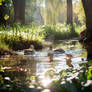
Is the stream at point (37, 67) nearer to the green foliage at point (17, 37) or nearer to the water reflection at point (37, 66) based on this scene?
the water reflection at point (37, 66)

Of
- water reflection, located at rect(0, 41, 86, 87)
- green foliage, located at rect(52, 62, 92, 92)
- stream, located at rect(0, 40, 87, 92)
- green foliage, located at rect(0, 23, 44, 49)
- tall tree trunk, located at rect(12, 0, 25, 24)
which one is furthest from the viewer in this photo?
tall tree trunk, located at rect(12, 0, 25, 24)

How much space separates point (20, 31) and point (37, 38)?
0.89 meters

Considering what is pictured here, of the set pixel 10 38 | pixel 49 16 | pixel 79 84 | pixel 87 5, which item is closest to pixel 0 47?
pixel 10 38

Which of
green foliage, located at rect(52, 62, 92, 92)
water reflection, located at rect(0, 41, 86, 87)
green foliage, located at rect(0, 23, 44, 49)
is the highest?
green foliage, located at rect(0, 23, 44, 49)

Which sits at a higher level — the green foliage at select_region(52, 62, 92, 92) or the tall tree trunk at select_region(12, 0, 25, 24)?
the tall tree trunk at select_region(12, 0, 25, 24)

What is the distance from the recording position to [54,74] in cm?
306

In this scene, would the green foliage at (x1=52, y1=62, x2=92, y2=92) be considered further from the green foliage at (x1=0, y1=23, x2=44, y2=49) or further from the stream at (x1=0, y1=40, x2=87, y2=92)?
the green foliage at (x1=0, y1=23, x2=44, y2=49)

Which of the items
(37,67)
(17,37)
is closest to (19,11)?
(17,37)

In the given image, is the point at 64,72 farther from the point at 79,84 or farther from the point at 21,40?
the point at 21,40

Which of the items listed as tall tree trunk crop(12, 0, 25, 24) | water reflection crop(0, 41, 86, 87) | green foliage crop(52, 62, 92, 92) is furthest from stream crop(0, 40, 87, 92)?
tall tree trunk crop(12, 0, 25, 24)

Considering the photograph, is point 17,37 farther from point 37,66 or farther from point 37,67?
point 37,67

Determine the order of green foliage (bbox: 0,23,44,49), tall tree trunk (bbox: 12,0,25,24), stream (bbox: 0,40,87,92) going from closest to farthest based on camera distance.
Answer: stream (bbox: 0,40,87,92)
green foliage (bbox: 0,23,44,49)
tall tree trunk (bbox: 12,0,25,24)

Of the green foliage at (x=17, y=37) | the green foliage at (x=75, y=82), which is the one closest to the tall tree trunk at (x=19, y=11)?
the green foliage at (x=17, y=37)

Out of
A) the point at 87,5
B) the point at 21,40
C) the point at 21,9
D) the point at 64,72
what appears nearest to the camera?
the point at 64,72
